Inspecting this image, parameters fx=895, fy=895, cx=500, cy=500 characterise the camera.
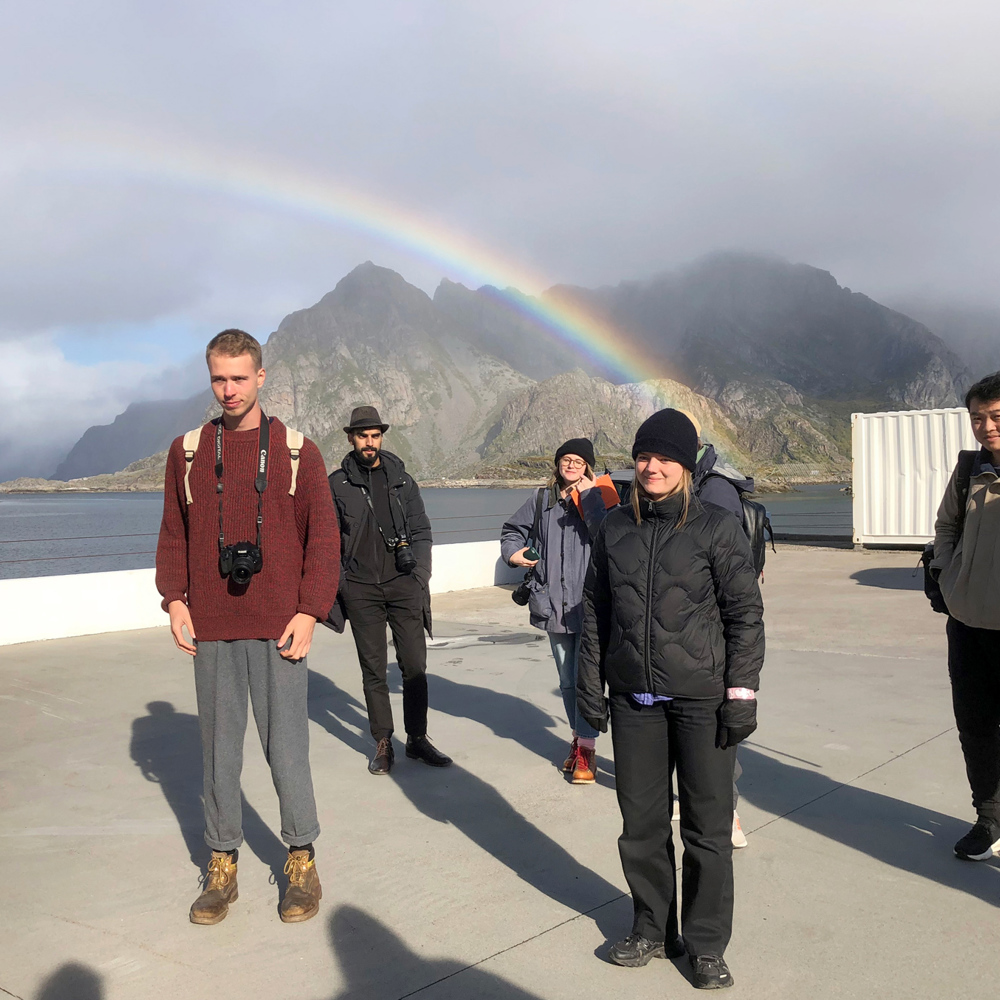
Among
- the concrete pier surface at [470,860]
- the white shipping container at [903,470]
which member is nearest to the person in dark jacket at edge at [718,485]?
the concrete pier surface at [470,860]

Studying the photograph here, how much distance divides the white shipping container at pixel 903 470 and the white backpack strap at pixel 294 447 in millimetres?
17323

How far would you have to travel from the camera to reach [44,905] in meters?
3.18

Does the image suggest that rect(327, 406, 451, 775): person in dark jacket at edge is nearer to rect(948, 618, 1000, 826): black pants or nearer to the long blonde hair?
the long blonde hair

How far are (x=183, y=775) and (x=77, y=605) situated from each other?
525 centimetres

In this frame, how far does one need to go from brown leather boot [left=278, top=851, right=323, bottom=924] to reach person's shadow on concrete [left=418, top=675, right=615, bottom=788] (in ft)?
5.88

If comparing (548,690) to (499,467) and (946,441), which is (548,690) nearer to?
(946,441)

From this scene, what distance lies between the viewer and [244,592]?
3.04 m

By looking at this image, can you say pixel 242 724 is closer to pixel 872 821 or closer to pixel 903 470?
pixel 872 821

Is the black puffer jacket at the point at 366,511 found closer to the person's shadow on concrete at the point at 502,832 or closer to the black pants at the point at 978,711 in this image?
the person's shadow on concrete at the point at 502,832

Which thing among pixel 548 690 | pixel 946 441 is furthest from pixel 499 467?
pixel 548 690

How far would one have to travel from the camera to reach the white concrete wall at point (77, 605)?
8.77 m

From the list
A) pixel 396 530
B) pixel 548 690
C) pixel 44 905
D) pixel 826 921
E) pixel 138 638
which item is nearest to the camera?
pixel 826 921

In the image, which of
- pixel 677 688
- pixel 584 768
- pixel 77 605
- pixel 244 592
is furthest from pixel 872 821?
pixel 77 605

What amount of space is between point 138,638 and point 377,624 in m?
5.04
